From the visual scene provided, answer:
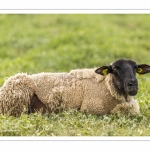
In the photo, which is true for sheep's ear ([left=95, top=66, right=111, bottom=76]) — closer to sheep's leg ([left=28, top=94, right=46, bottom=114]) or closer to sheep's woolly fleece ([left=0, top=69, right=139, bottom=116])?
sheep's woolly fleece ([left=0, top=69, right=139, bottom=116])

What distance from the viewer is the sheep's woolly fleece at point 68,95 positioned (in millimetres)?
10664

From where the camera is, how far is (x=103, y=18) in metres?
26.3

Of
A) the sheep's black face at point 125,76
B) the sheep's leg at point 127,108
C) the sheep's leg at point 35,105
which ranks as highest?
the sheep's black face at point 125,76

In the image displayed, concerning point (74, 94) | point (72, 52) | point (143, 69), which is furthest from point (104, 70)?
point (72, 52)

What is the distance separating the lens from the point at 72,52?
20297 millimetres

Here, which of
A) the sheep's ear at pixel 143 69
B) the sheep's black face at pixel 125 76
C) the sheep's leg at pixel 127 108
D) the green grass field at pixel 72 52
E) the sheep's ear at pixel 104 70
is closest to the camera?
the green grass field at pixel 72 52

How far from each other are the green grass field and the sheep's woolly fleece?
347 millimetres

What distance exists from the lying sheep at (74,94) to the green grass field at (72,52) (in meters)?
0.35

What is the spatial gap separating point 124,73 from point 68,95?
4.17ft

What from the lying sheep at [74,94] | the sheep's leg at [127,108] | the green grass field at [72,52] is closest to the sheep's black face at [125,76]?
the lying sheep at [74,94]

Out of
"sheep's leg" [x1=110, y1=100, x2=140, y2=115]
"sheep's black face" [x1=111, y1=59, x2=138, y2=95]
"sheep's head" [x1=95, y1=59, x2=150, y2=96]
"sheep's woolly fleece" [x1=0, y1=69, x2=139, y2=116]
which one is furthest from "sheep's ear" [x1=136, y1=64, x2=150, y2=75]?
Result: "sheep's leg" [x1=110, y1=100, x2=140, y2=115]

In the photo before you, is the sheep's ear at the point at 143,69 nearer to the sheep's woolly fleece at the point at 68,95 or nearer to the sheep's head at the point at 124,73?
the sheep's head at the point at 124,73

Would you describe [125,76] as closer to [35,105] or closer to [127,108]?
[127,108]

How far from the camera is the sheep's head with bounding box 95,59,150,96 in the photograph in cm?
1025
